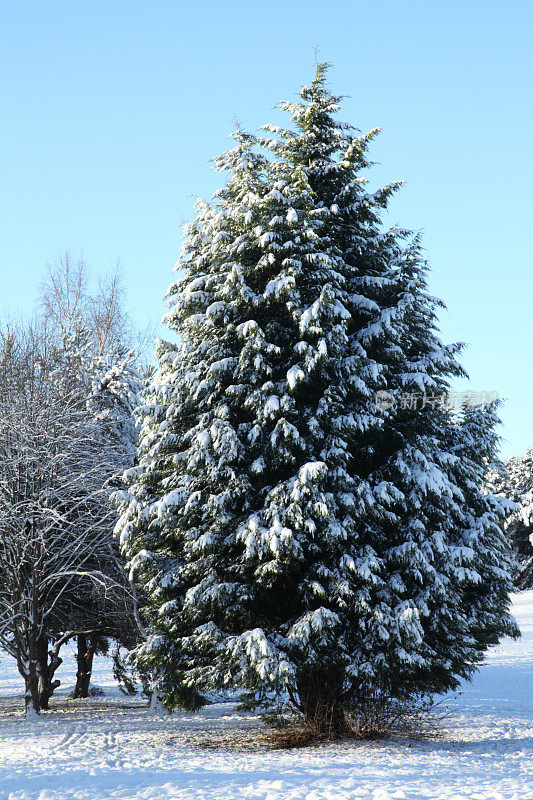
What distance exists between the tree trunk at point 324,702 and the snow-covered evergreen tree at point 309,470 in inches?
1.8

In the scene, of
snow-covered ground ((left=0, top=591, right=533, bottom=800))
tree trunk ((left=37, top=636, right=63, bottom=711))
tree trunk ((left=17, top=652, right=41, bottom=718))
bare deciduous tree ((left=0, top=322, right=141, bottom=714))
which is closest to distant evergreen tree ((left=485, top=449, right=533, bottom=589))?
snow-covered ground ((left=0, top=591, right=533, bottom=800))

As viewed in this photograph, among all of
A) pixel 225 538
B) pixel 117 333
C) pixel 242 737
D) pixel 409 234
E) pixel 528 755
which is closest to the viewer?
pixel 528 755

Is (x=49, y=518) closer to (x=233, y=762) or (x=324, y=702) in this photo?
(x=233, y=762)

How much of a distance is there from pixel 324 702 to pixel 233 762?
2.24m

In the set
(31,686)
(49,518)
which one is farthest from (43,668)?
(49,518)

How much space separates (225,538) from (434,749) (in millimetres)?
4692

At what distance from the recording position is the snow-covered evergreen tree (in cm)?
1015

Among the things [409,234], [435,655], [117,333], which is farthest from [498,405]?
[117,333]

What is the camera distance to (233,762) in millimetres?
9461

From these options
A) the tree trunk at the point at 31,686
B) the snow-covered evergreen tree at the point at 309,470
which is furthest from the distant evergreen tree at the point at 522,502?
the tree trunk at the point at 31,686

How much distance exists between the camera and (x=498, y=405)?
12.6 metres

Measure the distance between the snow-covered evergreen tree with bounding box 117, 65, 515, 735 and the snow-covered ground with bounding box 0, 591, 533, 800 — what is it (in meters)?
1.04

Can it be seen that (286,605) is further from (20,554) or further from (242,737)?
(20,554)

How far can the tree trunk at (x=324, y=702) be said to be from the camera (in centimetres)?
1099
